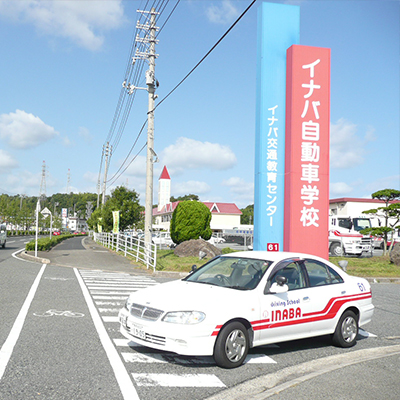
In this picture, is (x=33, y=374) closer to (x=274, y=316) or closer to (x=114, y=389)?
(x=114, y=389)

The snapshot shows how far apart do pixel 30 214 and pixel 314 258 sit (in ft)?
303

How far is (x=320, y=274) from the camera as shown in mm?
7023

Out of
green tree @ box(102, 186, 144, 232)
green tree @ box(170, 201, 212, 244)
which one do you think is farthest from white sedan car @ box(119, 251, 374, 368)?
green tree @ box(102, 186, 144, 232)

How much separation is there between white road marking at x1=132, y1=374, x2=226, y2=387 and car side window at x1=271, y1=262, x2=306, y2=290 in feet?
6.23

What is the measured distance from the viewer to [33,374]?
5.09m

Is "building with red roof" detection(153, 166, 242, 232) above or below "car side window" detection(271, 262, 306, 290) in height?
above

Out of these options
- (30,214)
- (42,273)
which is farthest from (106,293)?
(30,214)

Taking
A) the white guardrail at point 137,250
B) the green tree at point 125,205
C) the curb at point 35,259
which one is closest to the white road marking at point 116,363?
the white guardrail at point 137,250

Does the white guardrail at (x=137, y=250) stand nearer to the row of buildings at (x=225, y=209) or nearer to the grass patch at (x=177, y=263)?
the grass patch at (x=177, y=263)

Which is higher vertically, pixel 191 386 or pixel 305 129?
pixel 305 129

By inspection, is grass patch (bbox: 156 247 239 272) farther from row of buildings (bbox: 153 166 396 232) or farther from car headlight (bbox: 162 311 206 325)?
row of buildings (bbox: 153 166 396 232)

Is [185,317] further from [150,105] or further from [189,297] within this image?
[150,105]

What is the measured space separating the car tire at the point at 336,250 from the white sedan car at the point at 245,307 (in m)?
20.6

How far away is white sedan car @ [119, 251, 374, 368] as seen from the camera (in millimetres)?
5445
